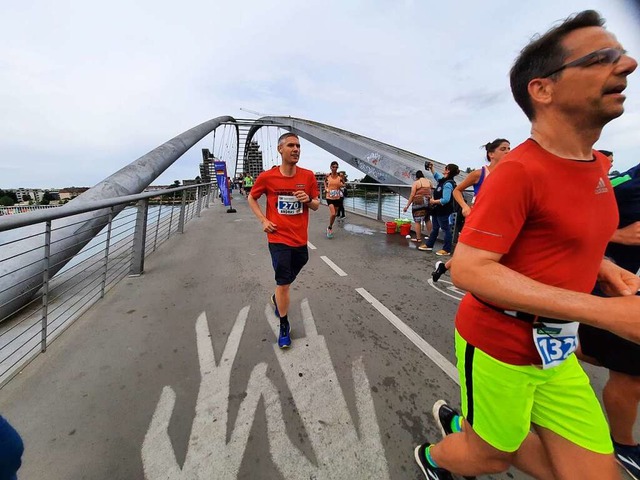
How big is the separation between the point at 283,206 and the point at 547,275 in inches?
82.3

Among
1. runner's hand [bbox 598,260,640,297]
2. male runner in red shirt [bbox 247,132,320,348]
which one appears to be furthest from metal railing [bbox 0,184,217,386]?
runner's hand [bbox 598,260,640,297]

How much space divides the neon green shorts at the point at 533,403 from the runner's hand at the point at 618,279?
32 cm

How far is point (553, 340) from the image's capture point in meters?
0.92

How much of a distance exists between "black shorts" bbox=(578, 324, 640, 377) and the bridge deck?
0.78 m

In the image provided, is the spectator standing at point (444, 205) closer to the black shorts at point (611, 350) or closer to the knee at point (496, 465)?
the black shorts at point (611, 350)

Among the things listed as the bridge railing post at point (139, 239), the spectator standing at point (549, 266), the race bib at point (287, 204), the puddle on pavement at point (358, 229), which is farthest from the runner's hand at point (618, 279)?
the puddle on pavement at point (358, 229)

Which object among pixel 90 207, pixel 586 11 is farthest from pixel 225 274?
pixel 586 11

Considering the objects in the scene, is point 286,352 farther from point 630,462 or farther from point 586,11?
point 586,11

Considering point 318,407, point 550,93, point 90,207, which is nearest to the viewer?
point 550,93

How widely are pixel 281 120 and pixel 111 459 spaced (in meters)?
38.5

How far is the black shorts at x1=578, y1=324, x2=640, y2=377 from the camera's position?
1.33 metres

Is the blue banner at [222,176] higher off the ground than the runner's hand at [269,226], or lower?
higher

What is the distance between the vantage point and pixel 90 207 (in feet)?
8.63

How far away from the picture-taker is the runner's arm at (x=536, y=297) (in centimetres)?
67
